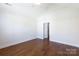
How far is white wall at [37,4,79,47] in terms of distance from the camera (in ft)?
4.22

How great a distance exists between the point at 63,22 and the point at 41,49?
0.46 metres

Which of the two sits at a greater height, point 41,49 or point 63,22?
point 63,22

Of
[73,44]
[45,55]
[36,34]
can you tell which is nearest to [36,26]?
[36,34]

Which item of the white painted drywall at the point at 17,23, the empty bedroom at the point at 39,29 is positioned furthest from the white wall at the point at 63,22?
the white painted drywall at the point at 17,23

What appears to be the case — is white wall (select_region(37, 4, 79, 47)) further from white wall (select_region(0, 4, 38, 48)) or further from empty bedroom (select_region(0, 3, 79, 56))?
white wall (select_region(0, 4, 38, 48))

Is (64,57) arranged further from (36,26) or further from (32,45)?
(36,26)

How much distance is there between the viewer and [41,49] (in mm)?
1345

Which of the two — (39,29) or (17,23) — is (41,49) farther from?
(17,23)

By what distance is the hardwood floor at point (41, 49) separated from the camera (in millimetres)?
1318

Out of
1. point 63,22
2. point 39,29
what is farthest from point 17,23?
point 63,22

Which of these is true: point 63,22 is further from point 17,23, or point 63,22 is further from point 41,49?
point 17,23

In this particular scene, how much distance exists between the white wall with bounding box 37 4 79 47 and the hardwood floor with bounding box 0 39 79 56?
0.24ft

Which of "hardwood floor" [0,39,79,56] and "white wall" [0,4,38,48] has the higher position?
"white wall" [0,4,38,48]

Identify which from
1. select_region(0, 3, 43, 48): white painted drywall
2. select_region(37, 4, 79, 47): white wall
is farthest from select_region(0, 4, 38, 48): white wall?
select_region(37, 4, 79, 47): white wall
